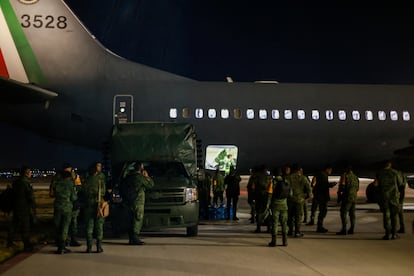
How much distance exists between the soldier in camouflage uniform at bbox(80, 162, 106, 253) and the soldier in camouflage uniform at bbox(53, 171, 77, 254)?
25 cm

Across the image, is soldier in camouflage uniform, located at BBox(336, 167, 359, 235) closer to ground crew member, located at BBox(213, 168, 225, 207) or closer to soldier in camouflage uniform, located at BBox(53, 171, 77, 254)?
ground crew member, located at BBox(213, 168, 225, 207)

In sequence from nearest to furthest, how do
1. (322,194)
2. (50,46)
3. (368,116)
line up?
(322,194) < (50,46) < (368,116)

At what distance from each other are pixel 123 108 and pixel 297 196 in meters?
12.2

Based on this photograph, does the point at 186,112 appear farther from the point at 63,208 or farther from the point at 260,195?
the point at 63,208

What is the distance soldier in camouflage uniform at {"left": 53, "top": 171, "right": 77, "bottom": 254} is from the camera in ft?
32.6

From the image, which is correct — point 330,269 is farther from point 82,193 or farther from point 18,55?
point 18,55

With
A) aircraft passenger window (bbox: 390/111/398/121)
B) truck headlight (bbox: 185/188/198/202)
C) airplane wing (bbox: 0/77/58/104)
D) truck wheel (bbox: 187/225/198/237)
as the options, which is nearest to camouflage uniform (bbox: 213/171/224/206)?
truck wheel (bbox: 187/225/198/237)

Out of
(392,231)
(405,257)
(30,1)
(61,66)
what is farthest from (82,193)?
(30,1)

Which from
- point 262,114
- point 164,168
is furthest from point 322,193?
point 262,114

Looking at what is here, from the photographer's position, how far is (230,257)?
9578mm

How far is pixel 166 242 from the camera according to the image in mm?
11492

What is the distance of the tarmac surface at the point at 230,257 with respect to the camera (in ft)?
27.3

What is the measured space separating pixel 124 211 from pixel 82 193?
1.32m

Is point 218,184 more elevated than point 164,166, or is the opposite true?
point 164,166
